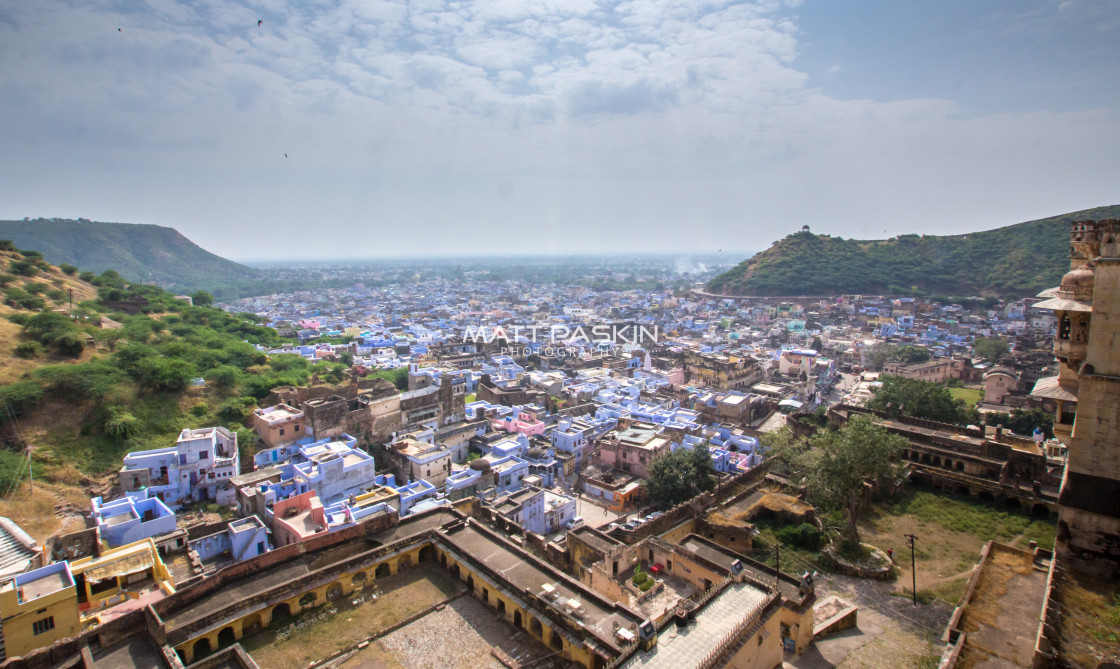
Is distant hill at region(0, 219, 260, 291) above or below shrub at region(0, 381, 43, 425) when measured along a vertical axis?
above

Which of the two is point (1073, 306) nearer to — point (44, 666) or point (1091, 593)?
point (1091, 593)

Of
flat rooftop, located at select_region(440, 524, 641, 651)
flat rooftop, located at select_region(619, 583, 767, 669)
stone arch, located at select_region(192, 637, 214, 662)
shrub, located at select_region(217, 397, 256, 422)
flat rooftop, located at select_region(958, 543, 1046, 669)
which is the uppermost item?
flat rooftop, located at select_region(440, 524, 641, 651)

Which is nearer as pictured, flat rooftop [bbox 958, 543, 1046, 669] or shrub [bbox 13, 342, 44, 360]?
flat rooftop [bbox 958, 543, 1046, 669]

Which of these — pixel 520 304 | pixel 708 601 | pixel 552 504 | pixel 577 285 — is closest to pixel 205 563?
pixel 552 504

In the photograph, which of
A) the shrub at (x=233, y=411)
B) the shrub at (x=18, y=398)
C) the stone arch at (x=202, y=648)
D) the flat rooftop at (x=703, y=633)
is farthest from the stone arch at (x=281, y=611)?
the shrub at (x=18, y=398)

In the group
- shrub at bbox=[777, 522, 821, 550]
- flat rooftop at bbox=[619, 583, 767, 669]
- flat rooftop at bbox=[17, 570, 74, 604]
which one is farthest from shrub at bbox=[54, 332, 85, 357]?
shrub at bbox=[777, 522, 821, 550]

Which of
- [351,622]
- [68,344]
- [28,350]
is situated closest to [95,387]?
[68,344]

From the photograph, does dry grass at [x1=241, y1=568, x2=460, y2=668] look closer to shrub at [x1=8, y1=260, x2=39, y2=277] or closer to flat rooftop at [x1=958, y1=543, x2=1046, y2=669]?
flat rooftop at [x1=958, y1=543, x2=1046, y2=669]

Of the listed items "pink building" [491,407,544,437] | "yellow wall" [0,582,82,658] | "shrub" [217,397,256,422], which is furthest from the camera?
"pink building" [491,407,544,437]
